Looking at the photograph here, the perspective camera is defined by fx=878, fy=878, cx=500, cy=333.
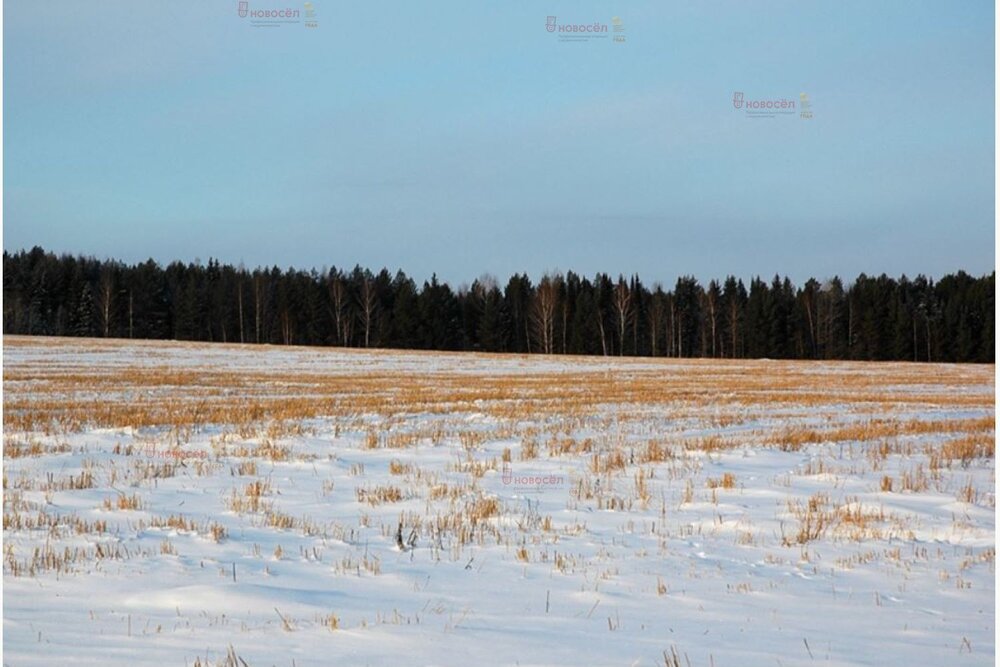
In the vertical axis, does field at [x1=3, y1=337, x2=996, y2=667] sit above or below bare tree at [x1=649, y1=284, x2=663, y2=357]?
below

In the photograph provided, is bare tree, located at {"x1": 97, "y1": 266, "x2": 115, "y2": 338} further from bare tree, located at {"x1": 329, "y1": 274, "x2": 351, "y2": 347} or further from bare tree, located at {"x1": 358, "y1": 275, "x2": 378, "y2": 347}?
bare tree, located at {"x1": 358, "y1": 275, "x2": 378, "y2": 347}

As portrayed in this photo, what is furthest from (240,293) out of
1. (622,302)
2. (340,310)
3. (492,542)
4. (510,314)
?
(492,542)

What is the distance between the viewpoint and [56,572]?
658cm

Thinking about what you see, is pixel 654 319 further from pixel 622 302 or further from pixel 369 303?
pixel 369 303

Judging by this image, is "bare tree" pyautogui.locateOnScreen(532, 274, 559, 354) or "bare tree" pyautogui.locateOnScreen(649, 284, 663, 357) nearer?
"bare tree" pyautogui.locateOnScreen(532, 274, 559, 354)

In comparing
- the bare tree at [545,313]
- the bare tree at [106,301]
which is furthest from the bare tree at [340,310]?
the bare tree at [106,301]

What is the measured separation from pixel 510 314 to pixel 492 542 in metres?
84.0

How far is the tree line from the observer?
81938mm

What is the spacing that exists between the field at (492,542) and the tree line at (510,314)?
6691 cm

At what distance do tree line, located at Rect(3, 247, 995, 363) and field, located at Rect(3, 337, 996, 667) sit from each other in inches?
2634

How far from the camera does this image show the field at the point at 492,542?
5.32 meters

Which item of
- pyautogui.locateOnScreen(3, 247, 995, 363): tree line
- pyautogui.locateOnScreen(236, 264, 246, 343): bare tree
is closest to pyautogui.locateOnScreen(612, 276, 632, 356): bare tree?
pyautogui.locateOnScreen(3, 247, 995, 363): tree line

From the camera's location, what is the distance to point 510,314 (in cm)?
9169

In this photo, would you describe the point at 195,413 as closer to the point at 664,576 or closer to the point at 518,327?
the point at 664,576
